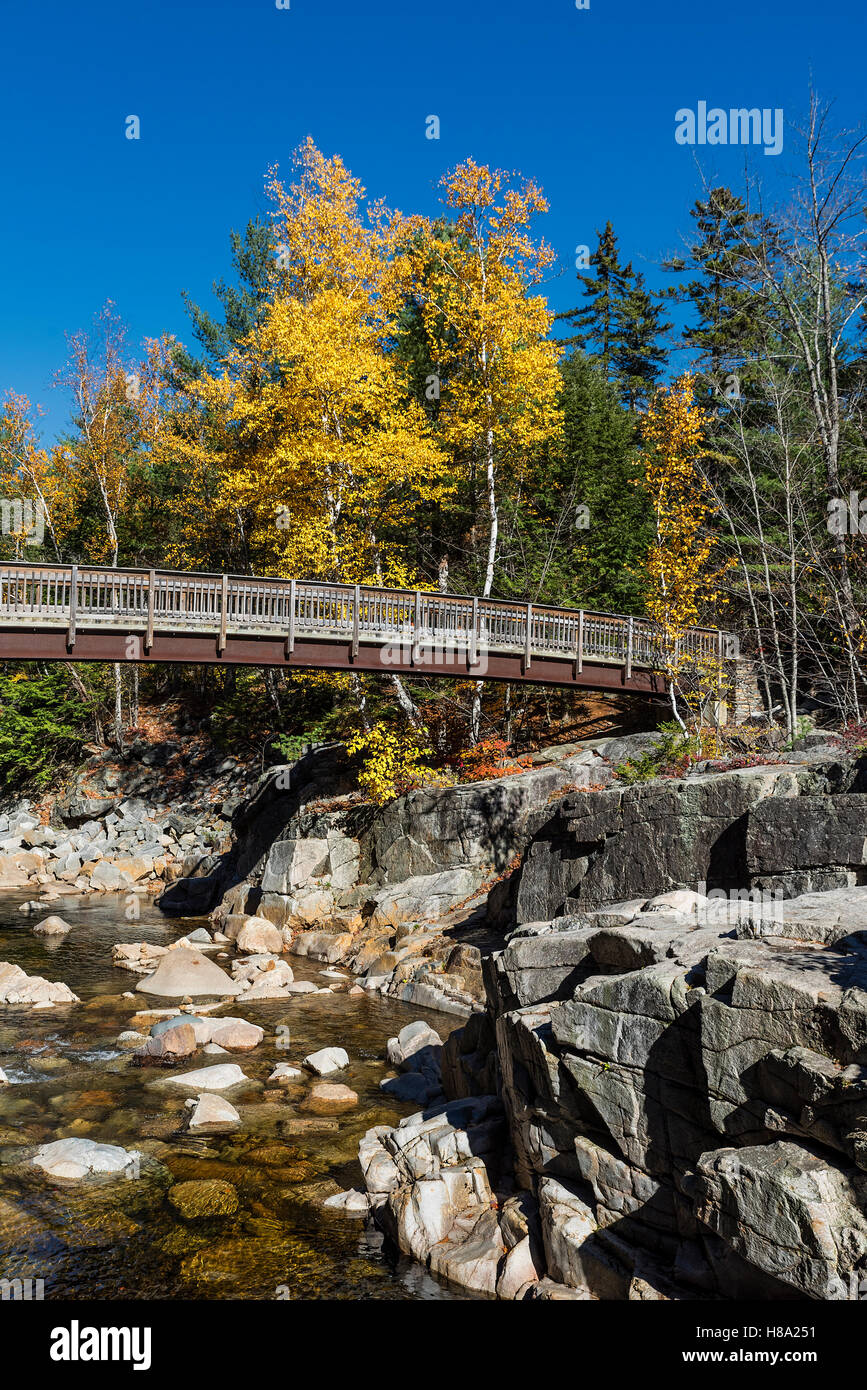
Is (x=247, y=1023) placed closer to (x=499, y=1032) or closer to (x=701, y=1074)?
(x=499, y=1032)

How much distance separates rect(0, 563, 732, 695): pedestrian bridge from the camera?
59.1 ft

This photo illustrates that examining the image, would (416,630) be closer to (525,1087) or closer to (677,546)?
(677,546)

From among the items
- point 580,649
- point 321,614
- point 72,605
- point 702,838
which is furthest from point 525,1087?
point 580,649

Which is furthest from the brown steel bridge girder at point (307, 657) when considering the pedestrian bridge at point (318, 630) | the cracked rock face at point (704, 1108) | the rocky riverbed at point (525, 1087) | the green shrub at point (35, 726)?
the green shrub at point (35, 726)

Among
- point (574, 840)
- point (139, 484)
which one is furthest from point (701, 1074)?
point (139, 484)

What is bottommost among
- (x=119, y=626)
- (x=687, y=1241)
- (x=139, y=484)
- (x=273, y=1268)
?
(x=273, y=1268)

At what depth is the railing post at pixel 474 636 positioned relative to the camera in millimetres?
21016

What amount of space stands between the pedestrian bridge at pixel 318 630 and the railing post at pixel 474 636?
0.04m

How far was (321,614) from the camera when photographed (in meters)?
20.9

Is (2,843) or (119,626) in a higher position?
(119,626)

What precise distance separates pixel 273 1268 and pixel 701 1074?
4.03 metres

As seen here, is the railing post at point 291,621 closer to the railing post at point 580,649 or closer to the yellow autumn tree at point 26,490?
the railing post at point 580,649

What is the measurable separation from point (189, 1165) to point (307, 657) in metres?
12.4

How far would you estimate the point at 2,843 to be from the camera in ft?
101
